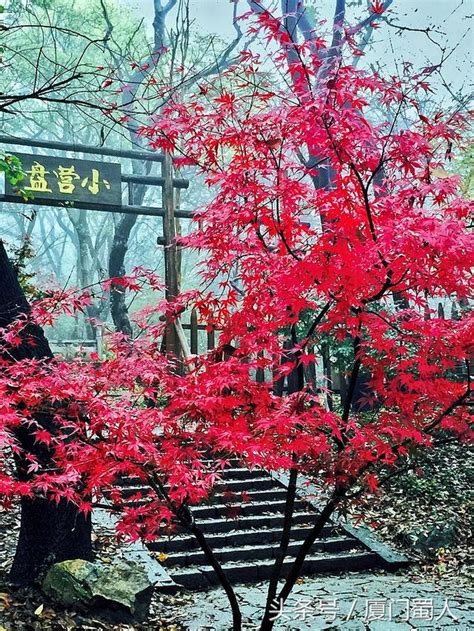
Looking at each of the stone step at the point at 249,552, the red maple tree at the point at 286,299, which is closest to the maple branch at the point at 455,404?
the red maple tree at the point at 286,299

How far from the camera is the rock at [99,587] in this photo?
4.68 meters

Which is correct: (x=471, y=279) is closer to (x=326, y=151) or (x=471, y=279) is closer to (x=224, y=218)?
(x=326, y=151)

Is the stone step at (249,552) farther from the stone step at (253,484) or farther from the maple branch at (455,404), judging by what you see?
the maple branch at (455,404)

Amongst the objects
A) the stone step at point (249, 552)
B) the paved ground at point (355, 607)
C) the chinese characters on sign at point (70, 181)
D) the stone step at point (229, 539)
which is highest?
the chinese characters on sign at point (70, 181)

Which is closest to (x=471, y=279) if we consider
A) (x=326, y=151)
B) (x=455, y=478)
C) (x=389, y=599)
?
(x=326, y=151)

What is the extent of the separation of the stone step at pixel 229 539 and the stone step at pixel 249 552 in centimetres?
7

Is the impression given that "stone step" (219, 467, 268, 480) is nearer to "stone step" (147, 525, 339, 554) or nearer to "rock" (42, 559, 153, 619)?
"stone step" (147, 525, 339, 554)

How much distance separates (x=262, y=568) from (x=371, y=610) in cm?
131

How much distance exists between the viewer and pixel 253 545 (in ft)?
22.5

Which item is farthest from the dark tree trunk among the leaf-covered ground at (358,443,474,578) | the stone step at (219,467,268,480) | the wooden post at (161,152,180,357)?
the wooden post at (161,152,180,357)

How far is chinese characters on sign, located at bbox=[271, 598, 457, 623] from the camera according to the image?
17.0ft

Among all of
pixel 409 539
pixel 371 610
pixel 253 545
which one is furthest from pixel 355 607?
pixel 409 539

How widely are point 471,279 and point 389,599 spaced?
3278 millimetres

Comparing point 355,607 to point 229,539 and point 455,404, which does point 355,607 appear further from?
point 455,404
